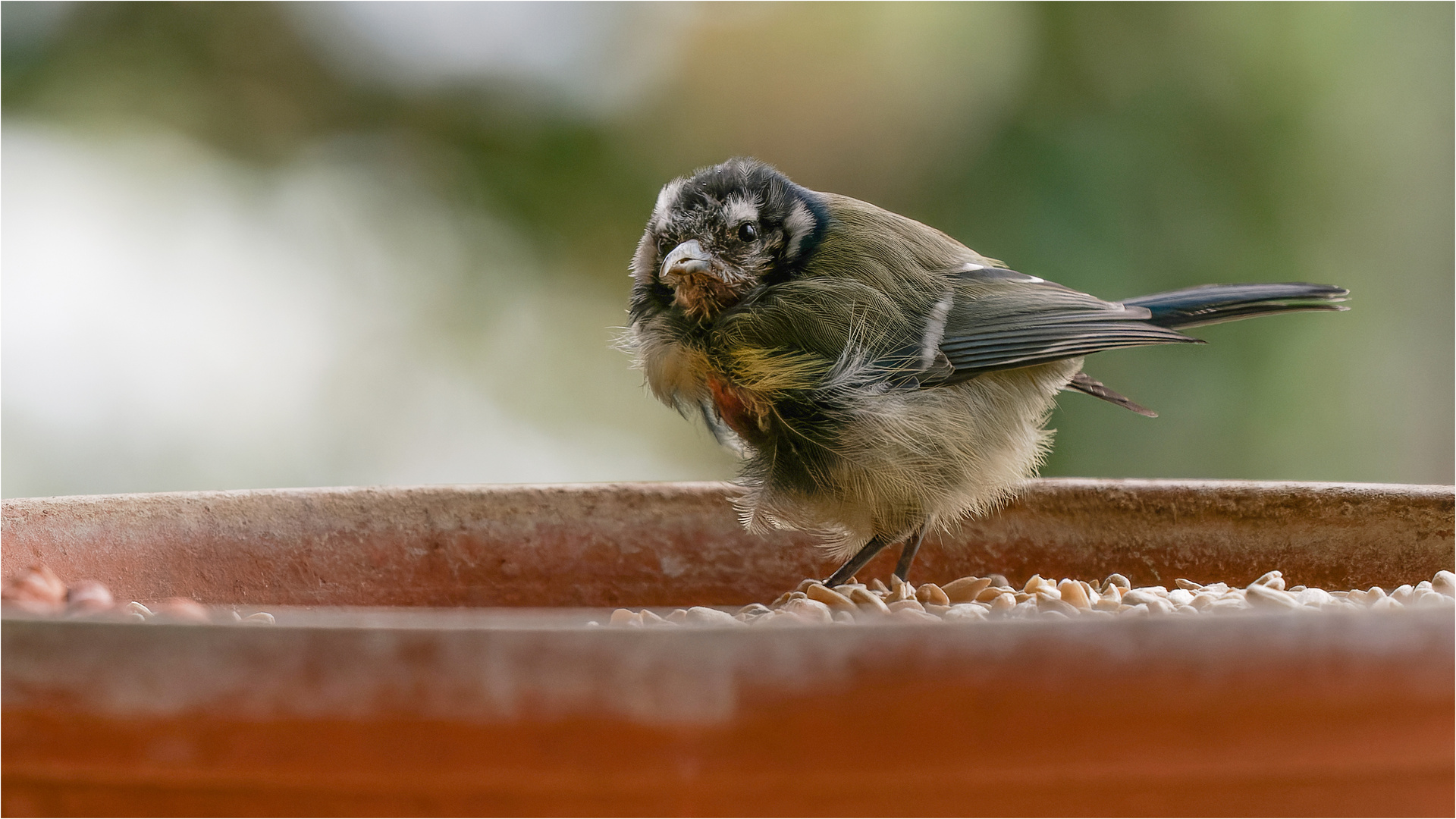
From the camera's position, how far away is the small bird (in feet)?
5.84

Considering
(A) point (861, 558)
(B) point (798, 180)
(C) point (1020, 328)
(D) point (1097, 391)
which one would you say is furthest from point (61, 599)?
(B) point (798, 180)

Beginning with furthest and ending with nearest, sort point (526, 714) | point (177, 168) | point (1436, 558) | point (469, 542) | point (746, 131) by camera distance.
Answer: point (746, 131), point (177, 168), point (469, 542), point (1436, 558), point (526, 714)

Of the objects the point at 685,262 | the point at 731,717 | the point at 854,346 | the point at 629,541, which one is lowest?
the point at 731,717

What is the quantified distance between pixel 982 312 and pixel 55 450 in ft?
8.75

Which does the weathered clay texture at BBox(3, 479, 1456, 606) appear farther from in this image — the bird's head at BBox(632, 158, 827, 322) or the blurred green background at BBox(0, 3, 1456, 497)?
the blurred green background at BBox(0, 3, 1456, 497)

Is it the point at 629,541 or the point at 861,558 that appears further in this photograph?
the point at 861,558

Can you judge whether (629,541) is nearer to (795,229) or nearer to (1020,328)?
(795,229)

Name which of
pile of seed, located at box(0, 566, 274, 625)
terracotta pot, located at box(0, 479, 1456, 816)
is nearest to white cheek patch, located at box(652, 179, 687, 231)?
pile of seed, located at box(0, 566, 274, 625)

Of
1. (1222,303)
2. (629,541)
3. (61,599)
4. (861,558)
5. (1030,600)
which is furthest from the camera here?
(1222,303)

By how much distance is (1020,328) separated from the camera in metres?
1.93

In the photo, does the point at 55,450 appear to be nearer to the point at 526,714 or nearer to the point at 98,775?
the point at 98,775

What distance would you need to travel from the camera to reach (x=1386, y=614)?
0.72m

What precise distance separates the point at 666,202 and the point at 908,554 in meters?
0.71

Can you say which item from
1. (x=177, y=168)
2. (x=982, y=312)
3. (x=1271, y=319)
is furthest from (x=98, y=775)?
(x=1271, y=319)
